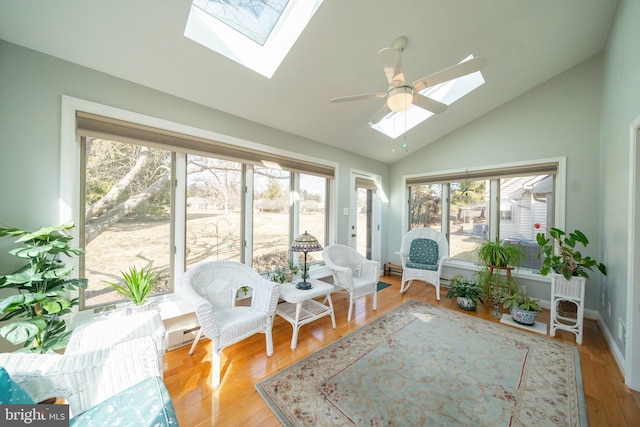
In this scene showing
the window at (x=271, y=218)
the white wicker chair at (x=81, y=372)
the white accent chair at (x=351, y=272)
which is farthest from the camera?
the window at (x=271, y=218)

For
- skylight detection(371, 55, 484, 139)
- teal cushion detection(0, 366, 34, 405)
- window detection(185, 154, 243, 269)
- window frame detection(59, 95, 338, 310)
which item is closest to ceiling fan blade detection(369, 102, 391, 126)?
skylight detection(371, 55, 484, 139)

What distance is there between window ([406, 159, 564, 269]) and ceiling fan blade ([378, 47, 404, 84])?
2844 millimetres

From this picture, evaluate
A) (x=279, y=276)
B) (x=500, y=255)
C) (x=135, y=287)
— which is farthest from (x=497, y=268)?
(x=135, y=287)

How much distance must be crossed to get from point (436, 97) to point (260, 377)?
401 centimetres

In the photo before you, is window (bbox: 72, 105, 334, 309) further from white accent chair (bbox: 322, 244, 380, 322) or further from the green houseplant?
the green houseplant

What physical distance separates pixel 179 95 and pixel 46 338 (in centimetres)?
211

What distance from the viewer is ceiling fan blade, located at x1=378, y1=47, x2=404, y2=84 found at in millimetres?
1527

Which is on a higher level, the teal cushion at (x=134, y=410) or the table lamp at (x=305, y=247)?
the table lamp at (x=305, y=247)

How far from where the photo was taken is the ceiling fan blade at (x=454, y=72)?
1496 mm

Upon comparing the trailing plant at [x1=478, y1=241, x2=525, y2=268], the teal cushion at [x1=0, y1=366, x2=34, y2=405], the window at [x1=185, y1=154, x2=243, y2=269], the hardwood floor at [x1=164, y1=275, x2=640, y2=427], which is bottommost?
the hardwood floor at [x1=164, y1=275, x2=640, y2=427]

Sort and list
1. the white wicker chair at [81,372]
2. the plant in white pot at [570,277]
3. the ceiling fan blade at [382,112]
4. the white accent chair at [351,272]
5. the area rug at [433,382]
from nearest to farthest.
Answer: the white wicker chair at [81,372] → the area rug at [433,382] → the ceiling fan blade at [382,112] → the plant in white pot at [570,277] → the white accent chair at [351,272]

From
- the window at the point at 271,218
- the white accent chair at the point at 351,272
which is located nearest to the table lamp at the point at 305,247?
the white accent chair at the point at 351,272

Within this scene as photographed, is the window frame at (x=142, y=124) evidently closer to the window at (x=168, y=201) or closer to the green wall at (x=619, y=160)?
the window at (x=168, y=201)

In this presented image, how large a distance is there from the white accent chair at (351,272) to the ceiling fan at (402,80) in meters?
1.72
